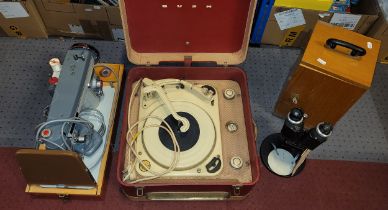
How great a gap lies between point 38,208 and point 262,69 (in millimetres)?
1115

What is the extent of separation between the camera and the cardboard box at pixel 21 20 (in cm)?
150

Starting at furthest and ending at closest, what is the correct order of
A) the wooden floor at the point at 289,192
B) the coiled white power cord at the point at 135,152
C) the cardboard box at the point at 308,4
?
1. the cardboard box at the point at 308,4
2. the wooden floor at the point at 289,192
3. the coiled white power cord at the point at 135,152

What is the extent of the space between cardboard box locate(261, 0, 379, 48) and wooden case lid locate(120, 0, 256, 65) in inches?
13.2

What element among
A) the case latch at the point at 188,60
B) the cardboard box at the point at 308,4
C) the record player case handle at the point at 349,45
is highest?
the cardboard box at the point at 308,4

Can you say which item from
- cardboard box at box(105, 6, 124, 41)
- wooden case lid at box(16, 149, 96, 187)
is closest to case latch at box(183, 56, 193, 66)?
cardboard box at box(105, 6, 124, 41)

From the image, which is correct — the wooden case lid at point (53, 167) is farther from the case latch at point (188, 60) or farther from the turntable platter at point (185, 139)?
the case latch at point (188, 60)

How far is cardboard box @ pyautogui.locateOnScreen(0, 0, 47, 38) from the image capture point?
1.50 m

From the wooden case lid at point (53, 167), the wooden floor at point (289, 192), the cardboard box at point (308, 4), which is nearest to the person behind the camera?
the wooden case lid at point (53, 167)

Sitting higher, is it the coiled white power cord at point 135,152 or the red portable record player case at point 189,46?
the red portable record player case at point 189,46

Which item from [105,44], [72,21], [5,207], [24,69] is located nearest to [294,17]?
[105,44]

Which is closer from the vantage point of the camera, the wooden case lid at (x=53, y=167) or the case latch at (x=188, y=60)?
the wooden case lid at (x=53, y=167)

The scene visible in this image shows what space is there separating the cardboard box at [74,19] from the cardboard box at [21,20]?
0.03m

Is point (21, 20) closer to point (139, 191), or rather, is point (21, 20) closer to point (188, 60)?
point (188, 60)

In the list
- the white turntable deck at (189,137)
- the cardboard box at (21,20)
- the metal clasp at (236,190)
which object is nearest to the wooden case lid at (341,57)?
the white turntable deck at (189,137)
